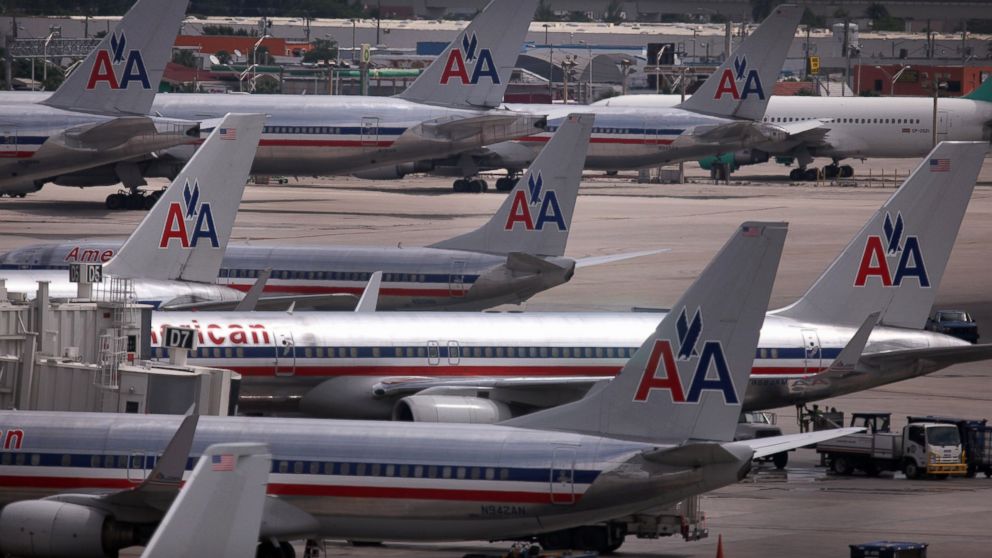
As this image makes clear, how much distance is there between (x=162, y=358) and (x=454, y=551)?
8539 mm

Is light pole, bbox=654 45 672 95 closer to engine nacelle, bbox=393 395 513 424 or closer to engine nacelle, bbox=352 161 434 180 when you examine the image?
engine nacelle, bbox=352 161 434 180

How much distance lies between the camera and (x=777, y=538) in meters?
30.9

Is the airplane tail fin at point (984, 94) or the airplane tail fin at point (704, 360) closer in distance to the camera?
the airplane tail fin at point (704, 360)

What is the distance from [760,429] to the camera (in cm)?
3744

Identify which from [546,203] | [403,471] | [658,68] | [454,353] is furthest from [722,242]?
[658,68]

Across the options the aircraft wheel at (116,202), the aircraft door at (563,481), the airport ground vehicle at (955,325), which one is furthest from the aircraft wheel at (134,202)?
the aircraft door at (563,481)

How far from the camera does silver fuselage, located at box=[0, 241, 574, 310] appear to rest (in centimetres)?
4972

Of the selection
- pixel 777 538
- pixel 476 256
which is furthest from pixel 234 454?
pixel 476 256

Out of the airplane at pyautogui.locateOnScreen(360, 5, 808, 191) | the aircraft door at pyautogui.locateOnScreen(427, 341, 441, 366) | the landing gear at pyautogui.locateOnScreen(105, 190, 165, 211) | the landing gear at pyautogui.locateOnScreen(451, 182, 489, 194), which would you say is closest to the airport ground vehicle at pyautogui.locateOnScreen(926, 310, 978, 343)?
the aircraft door at pyautogui.locateOnScreen(427, 341, 441, 366)

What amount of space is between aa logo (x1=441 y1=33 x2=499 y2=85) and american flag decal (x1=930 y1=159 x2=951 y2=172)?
46859 mm

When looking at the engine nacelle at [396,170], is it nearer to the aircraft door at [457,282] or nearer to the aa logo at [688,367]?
Result: the aircraft door at [457,282]

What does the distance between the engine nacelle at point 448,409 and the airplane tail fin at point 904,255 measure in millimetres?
7637

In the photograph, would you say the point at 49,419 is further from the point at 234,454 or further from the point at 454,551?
the point at 234,454

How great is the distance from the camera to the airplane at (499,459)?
993 inches
